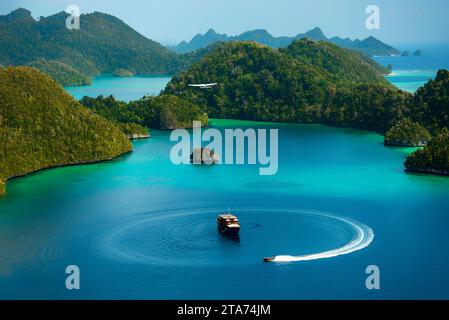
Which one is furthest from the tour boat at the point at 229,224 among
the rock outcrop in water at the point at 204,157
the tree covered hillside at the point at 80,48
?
the tree covered hillside at the point at 80,48

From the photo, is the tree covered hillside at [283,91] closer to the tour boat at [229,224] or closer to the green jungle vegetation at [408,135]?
the green jungle vegetation at [408,135]

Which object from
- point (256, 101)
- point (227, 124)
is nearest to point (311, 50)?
point (256, 101)

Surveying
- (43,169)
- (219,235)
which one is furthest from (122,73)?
(219,235)

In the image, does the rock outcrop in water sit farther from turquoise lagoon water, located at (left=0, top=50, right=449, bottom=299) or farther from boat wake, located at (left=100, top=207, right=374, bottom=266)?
boat wake, located at (left=100, top=207, right=374, bottom=266)

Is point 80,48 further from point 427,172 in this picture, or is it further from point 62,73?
point 427,172

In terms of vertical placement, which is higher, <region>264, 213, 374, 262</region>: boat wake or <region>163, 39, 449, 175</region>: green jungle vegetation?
<region>163, 39, 449, 175</region>: green jungle vegetation

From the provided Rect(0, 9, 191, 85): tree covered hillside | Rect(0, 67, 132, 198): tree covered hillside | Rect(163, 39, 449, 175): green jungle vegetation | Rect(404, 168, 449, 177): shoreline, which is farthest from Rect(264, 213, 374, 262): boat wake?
Rect(0, 9, 191, 85): tree covered hillside
